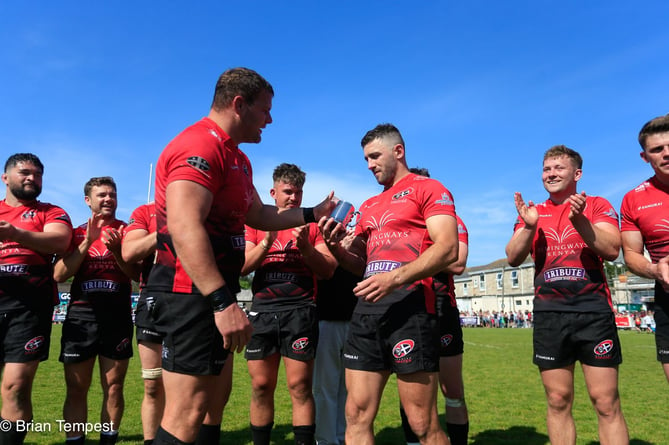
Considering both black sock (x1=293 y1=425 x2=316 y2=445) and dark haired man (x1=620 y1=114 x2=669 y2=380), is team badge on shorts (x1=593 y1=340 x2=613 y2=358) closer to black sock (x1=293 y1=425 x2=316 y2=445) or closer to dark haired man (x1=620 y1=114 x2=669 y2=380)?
dark haired man (x1=620 y1=114 x2=669 y2=380)

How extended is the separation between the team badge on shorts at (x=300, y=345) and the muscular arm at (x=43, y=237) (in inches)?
115

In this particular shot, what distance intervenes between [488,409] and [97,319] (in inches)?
277

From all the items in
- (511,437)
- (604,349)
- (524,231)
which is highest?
(524,231)

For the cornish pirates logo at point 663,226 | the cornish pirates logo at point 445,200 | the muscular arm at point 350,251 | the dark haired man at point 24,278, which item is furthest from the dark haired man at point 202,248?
the cornish pirates logo at point 663,226

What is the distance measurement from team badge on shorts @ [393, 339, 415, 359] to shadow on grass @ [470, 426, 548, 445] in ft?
12.4

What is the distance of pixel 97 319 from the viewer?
20.1ft

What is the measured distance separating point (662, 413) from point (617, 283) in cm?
6885

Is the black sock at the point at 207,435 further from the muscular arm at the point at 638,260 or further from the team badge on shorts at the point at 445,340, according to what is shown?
the muscular arm at the point at 638,260

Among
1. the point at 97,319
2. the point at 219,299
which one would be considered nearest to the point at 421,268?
the point at 219,299

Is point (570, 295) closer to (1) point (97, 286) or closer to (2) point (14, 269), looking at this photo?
(1) point (97, 286)

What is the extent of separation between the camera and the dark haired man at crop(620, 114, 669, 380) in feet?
14.7

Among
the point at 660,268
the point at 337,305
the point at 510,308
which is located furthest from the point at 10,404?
the point at 510,308

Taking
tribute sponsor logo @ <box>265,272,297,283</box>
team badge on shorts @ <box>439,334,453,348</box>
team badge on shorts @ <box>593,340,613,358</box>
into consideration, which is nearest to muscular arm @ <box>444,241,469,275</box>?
team badge on shorts @ <box>439,334,453,348</box>

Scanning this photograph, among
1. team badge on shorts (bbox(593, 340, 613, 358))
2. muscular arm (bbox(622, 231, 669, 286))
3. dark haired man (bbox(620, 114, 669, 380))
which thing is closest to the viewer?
muscular arm (bbox(622, 231, 669, 286))
